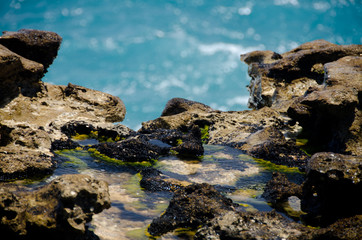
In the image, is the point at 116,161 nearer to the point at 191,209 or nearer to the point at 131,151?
the point at 131,151

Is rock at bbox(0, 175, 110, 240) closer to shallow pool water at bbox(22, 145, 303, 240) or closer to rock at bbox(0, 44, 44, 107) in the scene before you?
shallow pool water at bbox(22, 145, 303, 240)

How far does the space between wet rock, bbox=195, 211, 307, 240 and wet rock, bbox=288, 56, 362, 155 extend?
7.08 metres

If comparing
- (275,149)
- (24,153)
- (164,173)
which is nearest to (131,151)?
(164,173)

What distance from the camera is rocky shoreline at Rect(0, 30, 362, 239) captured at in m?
4.54

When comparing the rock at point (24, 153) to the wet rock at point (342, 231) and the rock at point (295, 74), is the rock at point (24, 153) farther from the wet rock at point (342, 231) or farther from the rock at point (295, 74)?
the rock at point (295, 74)

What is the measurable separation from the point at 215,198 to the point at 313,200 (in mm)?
2027

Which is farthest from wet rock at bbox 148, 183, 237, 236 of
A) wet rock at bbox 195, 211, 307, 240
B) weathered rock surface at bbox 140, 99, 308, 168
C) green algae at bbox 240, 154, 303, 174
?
weathered rock surface at bbox 140, 99, 308, 168

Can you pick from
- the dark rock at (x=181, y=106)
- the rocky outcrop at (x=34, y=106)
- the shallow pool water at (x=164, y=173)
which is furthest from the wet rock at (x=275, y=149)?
the dark rock at (x=181, y=106)

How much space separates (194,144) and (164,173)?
2522mm

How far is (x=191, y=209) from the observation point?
5.70 metres

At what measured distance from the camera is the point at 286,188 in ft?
23.8

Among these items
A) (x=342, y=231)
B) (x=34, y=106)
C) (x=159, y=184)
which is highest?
(x=34, y=106)

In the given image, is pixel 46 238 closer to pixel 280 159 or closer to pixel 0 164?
pixel 0 164

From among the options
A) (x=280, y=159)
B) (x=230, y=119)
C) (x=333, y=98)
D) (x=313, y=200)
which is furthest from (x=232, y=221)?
(x=230, y=119)
